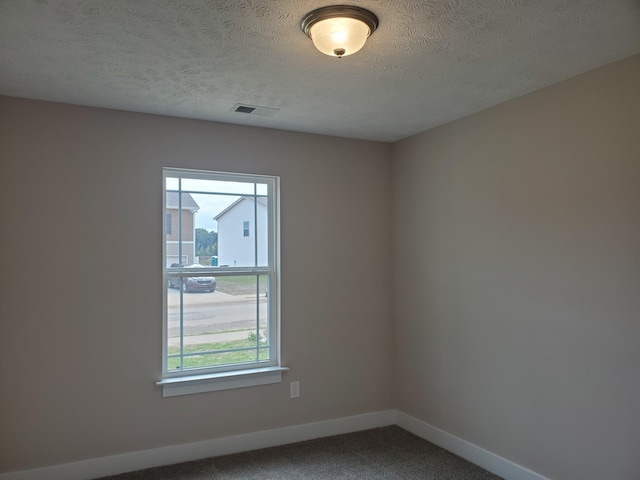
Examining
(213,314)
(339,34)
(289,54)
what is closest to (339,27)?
(339,34)

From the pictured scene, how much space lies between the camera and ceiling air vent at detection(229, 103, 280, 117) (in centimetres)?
317

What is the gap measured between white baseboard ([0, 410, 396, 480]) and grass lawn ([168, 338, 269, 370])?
531 millimetres

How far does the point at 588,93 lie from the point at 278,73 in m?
1.68

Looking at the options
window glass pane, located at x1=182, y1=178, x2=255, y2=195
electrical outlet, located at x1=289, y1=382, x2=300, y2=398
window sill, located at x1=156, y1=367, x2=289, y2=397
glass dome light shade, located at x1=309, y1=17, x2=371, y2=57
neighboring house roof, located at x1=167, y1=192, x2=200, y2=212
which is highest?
glass dome light shade, located at x1=309, y1=17, x2=371, y2=57

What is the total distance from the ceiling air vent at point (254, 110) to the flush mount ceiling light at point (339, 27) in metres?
1.17

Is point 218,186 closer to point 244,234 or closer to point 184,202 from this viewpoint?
point 184,202

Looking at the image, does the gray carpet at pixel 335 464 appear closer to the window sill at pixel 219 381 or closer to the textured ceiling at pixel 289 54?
the window sill at pixel 219 381

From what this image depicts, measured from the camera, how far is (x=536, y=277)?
292cm

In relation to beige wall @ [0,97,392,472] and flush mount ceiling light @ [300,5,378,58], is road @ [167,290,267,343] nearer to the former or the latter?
beige wall @ [0,97,392,472]

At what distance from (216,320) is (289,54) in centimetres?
203

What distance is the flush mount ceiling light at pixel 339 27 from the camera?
193cm

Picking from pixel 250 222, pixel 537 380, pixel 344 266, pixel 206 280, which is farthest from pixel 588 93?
pixel 206 280

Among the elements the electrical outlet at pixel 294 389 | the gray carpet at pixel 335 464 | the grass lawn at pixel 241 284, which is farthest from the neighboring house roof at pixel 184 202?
the gray carpet at pixel 335 464

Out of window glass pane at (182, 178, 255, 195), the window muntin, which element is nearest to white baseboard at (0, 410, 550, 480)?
the window muntin
